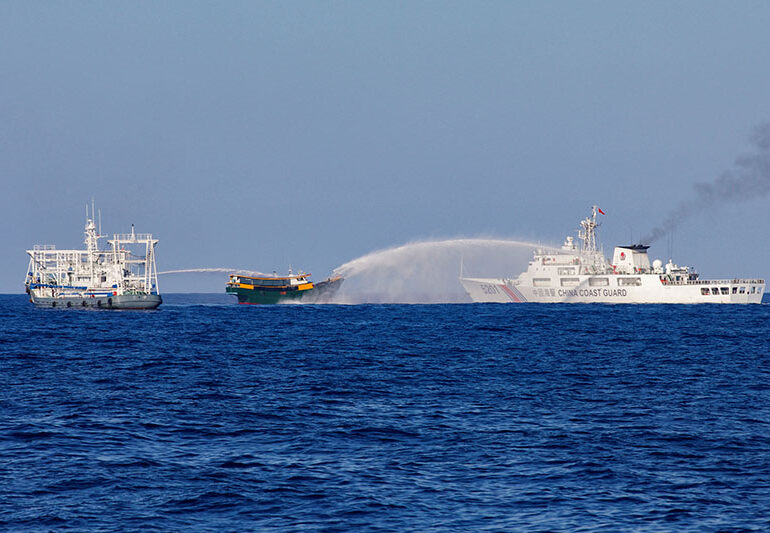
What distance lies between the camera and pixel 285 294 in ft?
484

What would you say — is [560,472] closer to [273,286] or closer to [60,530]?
[60,530]

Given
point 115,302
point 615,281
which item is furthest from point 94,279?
point 615,281

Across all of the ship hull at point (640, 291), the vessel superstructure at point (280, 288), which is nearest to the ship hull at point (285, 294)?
the vessel superstructure at point (280, 288)

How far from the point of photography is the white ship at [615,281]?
138125 millimetres

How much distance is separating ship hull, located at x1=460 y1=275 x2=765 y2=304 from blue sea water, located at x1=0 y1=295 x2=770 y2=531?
8577 cm

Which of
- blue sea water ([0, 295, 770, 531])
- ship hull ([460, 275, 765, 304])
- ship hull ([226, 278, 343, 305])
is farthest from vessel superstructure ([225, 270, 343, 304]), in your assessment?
blue sea water ([0, 295, 770, 531])

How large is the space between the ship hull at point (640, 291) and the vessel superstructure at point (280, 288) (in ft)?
107

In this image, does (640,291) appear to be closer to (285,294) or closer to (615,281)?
(615,281)

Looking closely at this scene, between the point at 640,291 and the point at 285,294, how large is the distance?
62507mm

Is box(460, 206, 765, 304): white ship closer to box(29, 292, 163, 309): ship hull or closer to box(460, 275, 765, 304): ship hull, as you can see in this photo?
box(460, 275, 765, 304): ship hull

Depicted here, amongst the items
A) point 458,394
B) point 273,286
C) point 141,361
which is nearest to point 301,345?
point 141,361

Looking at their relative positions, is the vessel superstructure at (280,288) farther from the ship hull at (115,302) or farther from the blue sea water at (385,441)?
the blue sea water at (385,441)

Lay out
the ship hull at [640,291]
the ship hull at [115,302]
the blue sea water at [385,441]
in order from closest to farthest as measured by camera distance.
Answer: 1. the blue sea water at [385,441]
2. the ship hull at [115,302]
3. the ship hull at [640,291]

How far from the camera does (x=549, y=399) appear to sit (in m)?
34.3
